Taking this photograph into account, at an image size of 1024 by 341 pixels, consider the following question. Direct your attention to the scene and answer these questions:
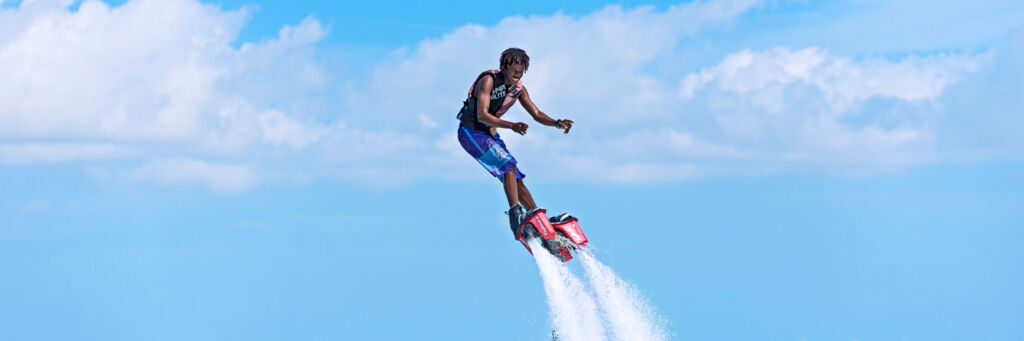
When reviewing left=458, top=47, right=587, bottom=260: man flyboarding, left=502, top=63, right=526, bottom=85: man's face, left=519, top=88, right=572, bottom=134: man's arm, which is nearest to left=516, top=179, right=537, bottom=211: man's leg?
left=458, top=47, right=587, bottom=260: man flyboarding

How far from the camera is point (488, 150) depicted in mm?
19797

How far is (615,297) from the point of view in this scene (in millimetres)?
20781

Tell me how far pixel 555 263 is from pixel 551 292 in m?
0.63

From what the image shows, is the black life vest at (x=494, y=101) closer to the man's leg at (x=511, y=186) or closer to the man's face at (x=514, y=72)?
the man's face at (x=514, y=72)

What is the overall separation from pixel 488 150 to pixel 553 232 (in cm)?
197

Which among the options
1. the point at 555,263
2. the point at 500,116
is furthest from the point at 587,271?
the point at 500,116

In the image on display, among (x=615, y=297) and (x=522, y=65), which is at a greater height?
(x=522, y=65)

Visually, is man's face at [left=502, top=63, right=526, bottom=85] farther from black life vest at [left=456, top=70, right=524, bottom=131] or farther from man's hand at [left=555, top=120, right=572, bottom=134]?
man's hand at [left=555, top=120, right=572, bottom=134]

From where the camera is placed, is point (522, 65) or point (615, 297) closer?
point (522, 65)

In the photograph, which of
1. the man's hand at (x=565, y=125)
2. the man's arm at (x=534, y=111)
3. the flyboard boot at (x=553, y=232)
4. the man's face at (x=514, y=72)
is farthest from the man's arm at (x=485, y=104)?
the flyboard boot at (x=553, y=232)

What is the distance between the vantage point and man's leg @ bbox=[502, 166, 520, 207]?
1994 centimetres

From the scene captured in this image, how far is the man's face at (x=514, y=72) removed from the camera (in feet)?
62.8

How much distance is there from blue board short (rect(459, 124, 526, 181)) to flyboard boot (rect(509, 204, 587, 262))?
36.2 inches

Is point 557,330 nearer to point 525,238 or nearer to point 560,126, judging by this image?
point 525,238
